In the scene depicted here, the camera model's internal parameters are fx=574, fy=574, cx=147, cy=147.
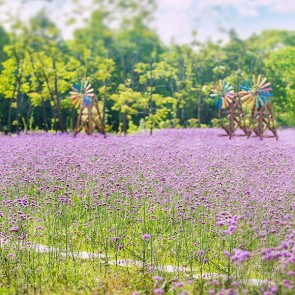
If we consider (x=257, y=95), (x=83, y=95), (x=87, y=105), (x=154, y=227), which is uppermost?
(x=257, y=95)

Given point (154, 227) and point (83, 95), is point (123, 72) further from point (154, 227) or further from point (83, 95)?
point (154, 227)

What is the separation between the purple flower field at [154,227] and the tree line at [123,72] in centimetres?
1548

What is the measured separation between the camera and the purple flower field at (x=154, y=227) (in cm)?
550

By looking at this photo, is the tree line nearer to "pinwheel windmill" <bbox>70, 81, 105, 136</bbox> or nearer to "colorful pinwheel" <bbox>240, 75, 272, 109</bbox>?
"pinwheel windmill" <bbox>70, 81, 105, 136</bbox>

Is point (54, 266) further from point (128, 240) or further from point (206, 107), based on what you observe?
point (206, 107)

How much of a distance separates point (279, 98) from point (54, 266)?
36.3 m

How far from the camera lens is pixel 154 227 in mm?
7516

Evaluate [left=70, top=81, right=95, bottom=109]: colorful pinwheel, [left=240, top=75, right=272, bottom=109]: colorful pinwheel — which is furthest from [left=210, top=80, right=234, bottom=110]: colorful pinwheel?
[left=70, top=81, right=95, bottom=109]: colorful pinwheel

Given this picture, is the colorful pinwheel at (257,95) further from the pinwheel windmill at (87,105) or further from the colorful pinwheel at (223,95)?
the pinwheel windmill at (87,105)

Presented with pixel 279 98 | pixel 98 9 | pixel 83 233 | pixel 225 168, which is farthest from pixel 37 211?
pixel 279 98

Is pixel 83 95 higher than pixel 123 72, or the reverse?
pixel 123 72

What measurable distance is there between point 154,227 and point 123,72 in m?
33.8

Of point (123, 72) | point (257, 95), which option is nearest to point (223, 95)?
point (257, 95)

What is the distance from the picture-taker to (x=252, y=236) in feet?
22.7
